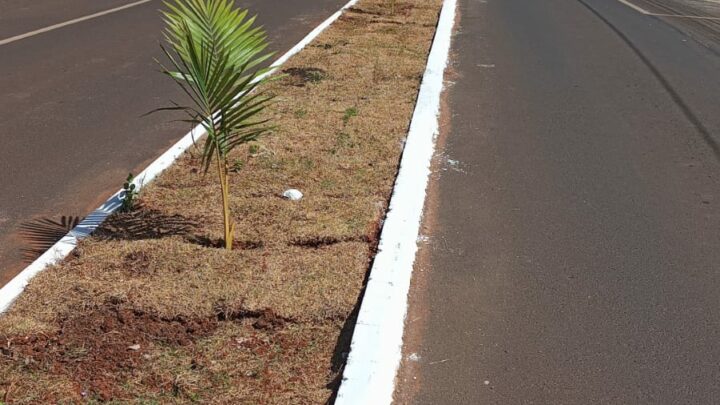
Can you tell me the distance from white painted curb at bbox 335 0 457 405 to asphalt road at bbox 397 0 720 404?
0.10m

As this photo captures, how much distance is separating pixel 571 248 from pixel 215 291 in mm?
2284

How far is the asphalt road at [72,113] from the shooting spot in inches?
212

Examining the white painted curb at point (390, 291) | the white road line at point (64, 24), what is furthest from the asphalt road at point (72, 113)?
the white painted curb at point (390, 291)

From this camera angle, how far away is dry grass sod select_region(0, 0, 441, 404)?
3.39 metres

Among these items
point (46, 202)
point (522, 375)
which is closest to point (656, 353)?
point (522, 375)

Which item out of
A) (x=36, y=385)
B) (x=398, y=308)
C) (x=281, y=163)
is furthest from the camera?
(x=281, y=163)

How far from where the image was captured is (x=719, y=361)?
3764 millimetres

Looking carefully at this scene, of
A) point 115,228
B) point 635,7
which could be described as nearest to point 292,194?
point 115,228

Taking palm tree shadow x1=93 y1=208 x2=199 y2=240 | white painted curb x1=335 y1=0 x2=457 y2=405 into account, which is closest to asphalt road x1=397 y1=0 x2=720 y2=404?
white painted curb x1=335 y1=0 x2=457 y2=405

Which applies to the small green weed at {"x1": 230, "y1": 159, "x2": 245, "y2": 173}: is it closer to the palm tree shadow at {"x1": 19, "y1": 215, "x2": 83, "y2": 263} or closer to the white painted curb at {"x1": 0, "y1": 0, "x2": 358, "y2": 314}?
the white painted curb at {"x1": 0, "y1": 0, "x2": 358, "y2": 314}

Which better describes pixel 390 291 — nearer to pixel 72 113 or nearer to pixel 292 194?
pixel 292 194

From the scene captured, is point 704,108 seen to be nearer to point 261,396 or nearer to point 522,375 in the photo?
point 522,375

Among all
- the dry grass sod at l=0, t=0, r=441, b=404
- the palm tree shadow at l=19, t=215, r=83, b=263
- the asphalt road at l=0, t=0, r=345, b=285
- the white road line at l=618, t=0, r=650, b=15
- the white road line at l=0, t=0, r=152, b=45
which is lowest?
the white road line at l=618, t=0, r=650, b=15

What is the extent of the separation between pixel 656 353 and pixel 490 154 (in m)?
3.10
